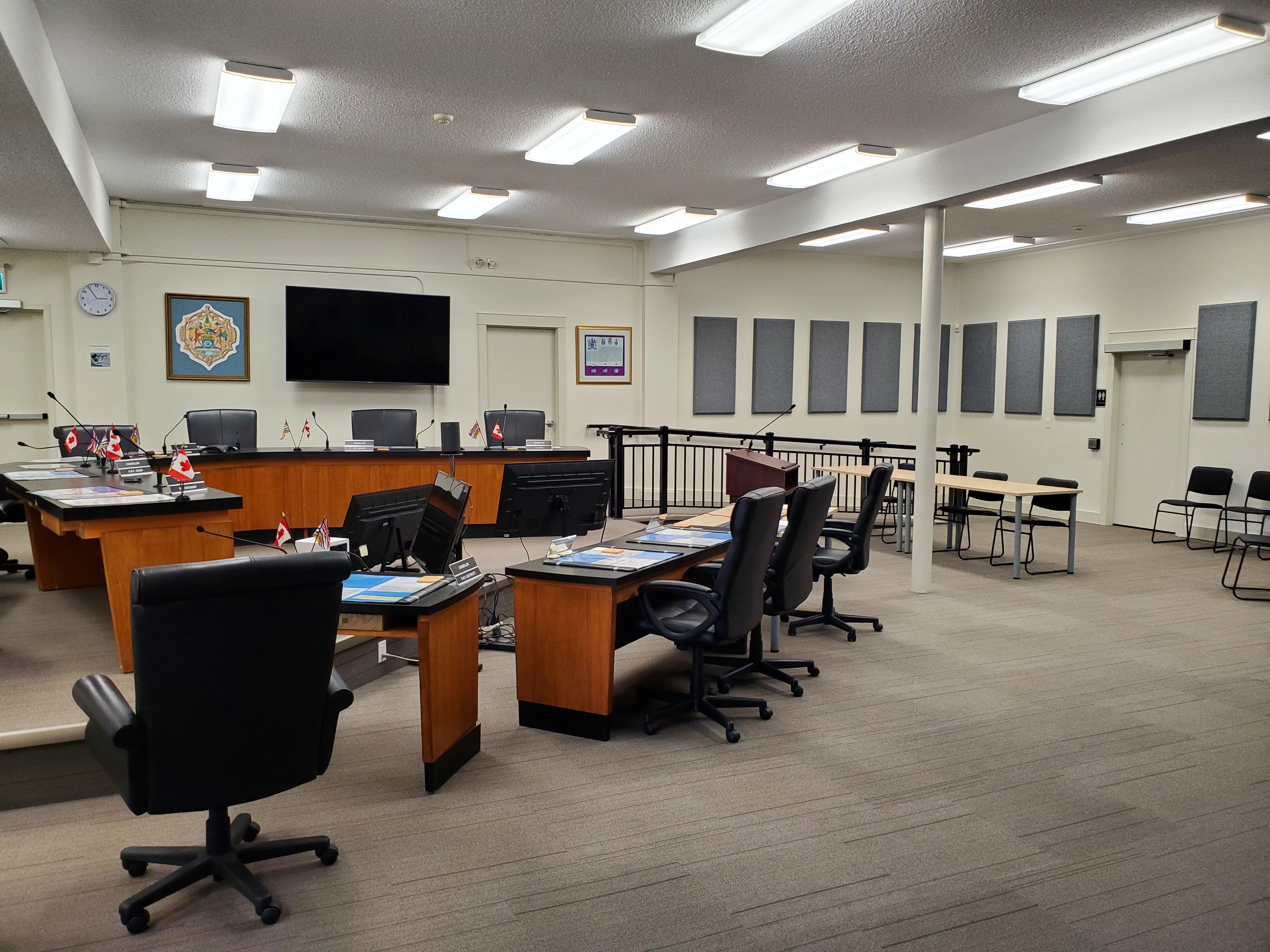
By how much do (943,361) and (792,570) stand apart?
8.83 m

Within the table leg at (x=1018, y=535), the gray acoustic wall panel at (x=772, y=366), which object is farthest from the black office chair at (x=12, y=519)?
the gray acoustic wall panel at (x=772, y=366)

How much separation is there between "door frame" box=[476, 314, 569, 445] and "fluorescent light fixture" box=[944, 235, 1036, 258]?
14.7 feet

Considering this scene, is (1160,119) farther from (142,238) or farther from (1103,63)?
(142,238)

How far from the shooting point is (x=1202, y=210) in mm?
8125

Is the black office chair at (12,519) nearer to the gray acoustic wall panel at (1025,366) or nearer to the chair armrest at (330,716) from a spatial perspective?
the chair armrest at (330,716)

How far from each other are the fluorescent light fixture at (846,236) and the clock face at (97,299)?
6.56 meters

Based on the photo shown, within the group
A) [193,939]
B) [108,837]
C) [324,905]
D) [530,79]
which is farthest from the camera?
[530,79]

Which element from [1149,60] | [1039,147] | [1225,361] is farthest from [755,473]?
[1225,361]

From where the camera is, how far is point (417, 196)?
8.06 m

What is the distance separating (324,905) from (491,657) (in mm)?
2438

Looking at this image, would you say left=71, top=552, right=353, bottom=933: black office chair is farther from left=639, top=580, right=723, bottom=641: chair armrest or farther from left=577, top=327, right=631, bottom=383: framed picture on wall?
left=577, top=327, right=631, bottom=383: framed picture on wall

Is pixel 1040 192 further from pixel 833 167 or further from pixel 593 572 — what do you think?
pixel 593 572

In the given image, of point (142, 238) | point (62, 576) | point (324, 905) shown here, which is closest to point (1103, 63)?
point (324, 905)

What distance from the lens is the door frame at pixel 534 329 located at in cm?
978
